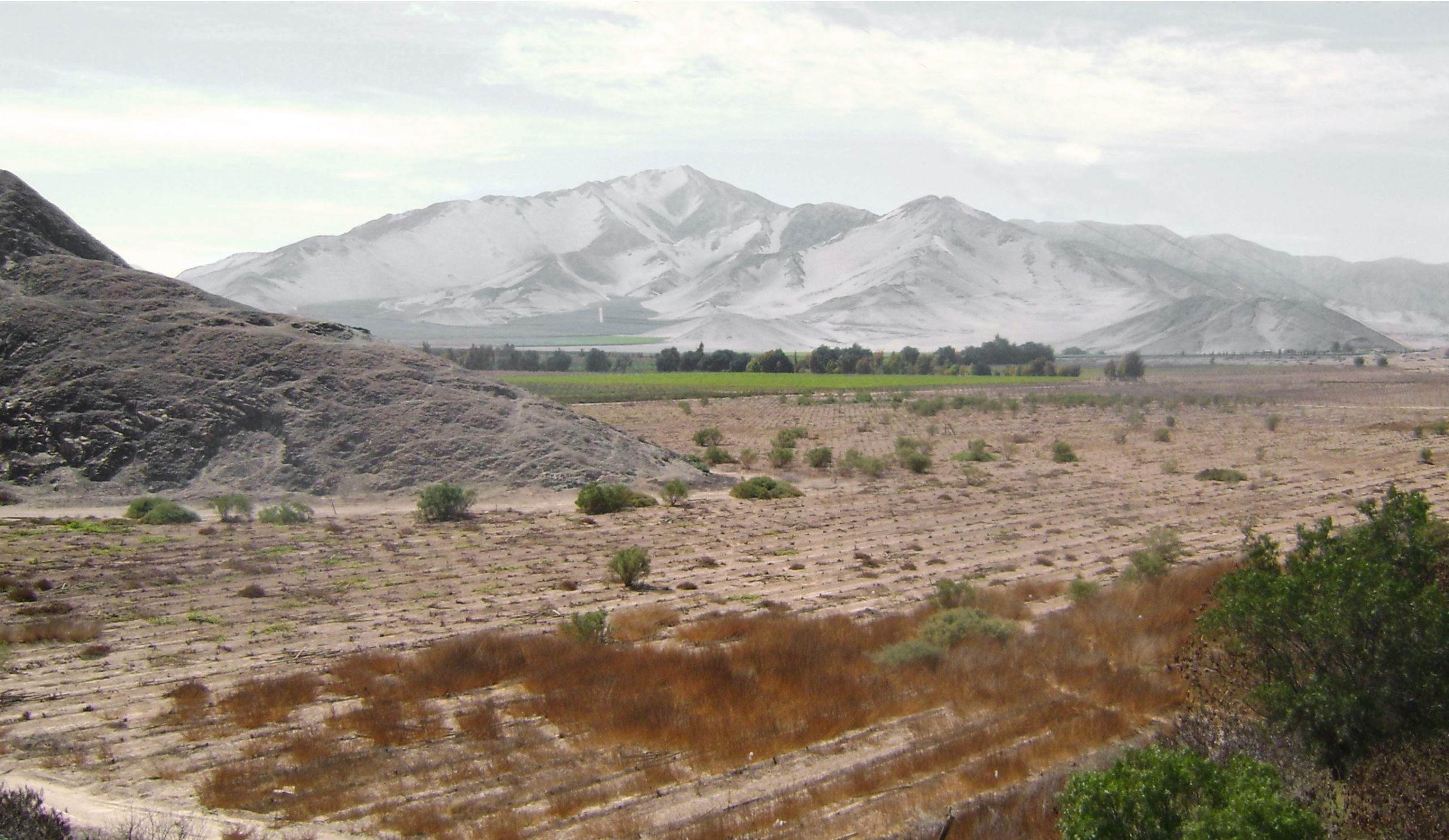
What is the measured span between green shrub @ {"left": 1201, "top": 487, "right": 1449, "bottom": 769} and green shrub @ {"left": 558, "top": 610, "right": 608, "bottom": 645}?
21.7 ft

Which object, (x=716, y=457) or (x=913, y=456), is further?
(x=716, y=457)

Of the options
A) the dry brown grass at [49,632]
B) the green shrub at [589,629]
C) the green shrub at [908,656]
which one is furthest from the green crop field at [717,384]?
the green shrub at [908,656]

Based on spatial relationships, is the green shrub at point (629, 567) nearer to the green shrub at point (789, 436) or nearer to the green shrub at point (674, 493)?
the green shrub at point (674, 493)

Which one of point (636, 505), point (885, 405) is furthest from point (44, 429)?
point (885, 405)

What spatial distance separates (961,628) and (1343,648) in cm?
458

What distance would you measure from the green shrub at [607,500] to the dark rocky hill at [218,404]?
5.62ft

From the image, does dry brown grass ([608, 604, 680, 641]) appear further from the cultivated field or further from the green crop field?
the green crop field

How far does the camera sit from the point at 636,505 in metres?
24.8

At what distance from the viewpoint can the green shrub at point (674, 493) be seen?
2549cm

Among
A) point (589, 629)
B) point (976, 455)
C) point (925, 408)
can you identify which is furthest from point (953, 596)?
point (925, 408)

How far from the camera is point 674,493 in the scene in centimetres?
2555

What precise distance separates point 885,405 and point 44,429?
49017 mm

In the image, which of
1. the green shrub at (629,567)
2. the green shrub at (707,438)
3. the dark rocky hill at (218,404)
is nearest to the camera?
the green shrub at (629,567)

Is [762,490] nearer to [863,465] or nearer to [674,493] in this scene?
[674,493]
